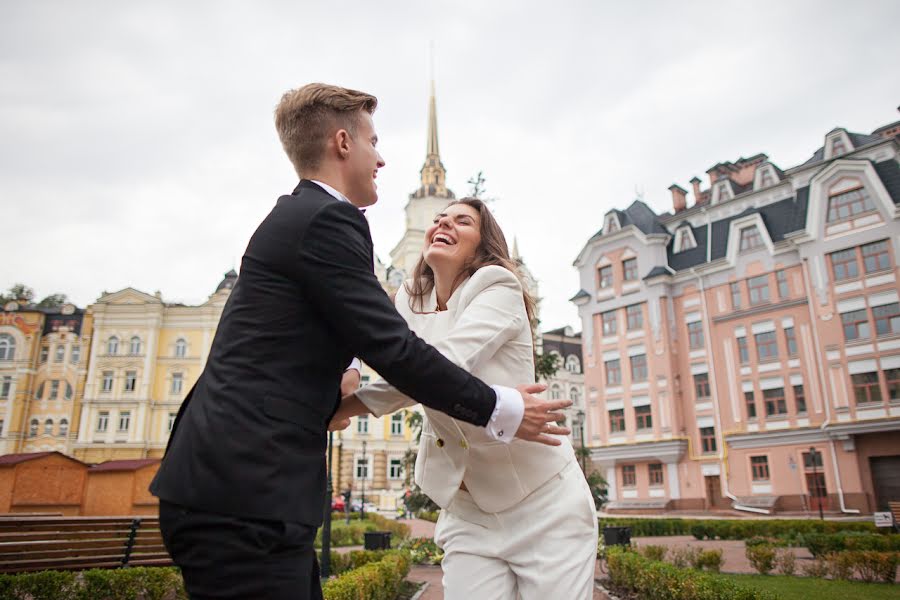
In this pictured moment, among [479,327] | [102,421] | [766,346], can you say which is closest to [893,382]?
[766,346]

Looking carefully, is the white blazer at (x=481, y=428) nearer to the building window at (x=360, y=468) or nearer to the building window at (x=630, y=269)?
the building window at (x=630, y=269)

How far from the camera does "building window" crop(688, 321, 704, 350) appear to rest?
3500 cm

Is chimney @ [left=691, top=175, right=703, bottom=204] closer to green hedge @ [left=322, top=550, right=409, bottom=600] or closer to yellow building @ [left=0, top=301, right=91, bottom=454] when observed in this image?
green hedge @ [left=322, top=550, right=409, bottom=600]

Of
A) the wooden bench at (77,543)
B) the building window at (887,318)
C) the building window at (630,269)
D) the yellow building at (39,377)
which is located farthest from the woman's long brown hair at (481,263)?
the yellow building at (39,377)

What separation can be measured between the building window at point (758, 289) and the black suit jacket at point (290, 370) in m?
35.0

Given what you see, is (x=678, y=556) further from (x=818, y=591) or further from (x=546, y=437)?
(x=546, y=437)

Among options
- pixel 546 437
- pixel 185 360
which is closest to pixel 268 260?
pixel 546 437

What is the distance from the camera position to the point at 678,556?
39.5ft

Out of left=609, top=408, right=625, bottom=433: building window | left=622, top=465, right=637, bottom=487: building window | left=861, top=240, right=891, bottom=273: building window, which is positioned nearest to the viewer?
left=861, top=240, right=891, bottom=273: building window

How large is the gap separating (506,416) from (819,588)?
10.8 meters

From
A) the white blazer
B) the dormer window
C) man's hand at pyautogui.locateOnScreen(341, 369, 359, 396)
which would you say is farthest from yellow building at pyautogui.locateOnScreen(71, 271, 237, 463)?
the white blazer

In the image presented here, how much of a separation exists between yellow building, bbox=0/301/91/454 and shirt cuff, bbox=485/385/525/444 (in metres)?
50.6

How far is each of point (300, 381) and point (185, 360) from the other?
47.9 metres

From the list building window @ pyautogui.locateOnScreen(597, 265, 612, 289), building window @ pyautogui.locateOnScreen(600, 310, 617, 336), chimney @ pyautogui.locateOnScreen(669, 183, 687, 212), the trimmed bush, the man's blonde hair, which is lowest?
the trimmed bush
